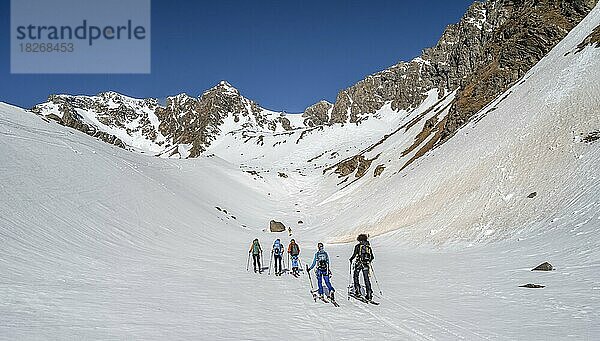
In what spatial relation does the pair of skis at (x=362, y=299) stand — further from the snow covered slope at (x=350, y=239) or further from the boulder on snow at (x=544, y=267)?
the boulder on snow at (x=544, y=267)

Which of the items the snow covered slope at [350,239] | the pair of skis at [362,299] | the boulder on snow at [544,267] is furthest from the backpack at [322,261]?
the boulder on snow at [544,267]

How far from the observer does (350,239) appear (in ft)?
113

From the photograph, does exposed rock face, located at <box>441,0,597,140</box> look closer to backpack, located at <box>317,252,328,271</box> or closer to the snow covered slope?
the snow covered slope

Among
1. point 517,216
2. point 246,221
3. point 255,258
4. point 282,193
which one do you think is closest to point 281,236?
point 246,221

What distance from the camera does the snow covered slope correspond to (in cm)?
1057

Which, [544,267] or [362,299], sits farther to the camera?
[544,267]

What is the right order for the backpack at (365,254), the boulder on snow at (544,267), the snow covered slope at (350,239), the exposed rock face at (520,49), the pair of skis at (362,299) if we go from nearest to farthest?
the snow covered slope at (350,239) → the pair of skis at (362,299) → the backpack at (365,254) → the boulder on snow at (544,267) → the exposed rock face at (520,49)

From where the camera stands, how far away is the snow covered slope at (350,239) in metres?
10.6

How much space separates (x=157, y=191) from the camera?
38.9 meters

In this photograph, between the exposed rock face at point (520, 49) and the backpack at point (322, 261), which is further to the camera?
the exposed rock face at point (520, 49)

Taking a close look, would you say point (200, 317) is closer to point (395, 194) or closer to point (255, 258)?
point (255, 258)

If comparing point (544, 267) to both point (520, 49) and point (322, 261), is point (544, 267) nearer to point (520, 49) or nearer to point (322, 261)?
point (322, 261)

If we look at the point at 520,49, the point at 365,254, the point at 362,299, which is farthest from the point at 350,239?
the point at 520,49

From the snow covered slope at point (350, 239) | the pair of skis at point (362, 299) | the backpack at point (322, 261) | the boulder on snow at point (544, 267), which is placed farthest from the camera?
the boulder on snow at point (544, 267)
